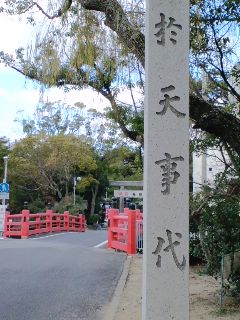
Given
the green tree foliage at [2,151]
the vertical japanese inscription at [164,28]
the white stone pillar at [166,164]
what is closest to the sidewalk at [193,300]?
the white stone pillar at [166,164]

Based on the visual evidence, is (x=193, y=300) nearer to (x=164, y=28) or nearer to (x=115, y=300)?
(x=115, y=300)

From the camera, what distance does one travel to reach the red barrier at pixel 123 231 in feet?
49.4

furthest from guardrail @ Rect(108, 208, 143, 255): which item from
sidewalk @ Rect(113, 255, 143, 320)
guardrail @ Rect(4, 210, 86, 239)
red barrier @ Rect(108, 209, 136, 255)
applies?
guardrail @ Rect(4, 210, 86, 239)

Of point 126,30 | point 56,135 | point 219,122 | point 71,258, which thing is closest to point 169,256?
point 219,122

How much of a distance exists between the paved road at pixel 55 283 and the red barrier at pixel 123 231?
602 millimetres

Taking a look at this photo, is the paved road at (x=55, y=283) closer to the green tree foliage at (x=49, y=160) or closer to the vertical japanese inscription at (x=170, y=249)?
the vertical japanese inscription at (x=170, y=249)

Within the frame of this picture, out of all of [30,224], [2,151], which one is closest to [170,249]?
[30,224]

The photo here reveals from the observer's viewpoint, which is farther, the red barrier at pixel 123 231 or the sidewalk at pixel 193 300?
the red barrier at pixel 123 231

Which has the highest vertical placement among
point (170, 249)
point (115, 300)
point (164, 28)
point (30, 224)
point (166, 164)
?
point (164, 28)

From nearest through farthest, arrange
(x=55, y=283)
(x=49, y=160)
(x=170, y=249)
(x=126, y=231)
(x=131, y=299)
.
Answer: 1. (x=170, y=249)
2. (x=131, y=299)
3. (x=55, y=283)
4. (x=126, y=231)
5. (x=49, y=160)

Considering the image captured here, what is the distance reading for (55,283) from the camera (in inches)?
372

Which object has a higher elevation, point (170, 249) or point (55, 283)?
point (170, 249)

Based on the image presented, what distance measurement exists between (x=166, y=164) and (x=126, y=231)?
1085 centimetres

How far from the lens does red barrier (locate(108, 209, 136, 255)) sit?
1505 centimetres
